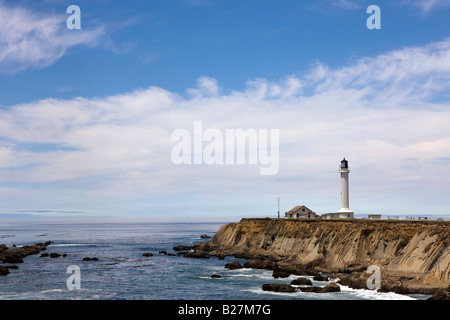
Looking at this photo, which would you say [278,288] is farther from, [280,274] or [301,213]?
[301,213]

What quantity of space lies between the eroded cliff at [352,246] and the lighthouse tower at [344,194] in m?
11.5

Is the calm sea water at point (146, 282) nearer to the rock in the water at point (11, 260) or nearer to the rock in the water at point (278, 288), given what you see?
the rock in the water at point (278, 288)

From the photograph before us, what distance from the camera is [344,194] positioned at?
279 ft

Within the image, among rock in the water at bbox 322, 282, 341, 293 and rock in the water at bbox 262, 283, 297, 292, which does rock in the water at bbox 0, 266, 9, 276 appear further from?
rock in the water at bbox 322, 282, 341, 293

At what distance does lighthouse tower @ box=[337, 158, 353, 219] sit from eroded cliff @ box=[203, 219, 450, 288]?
1154 centimetres

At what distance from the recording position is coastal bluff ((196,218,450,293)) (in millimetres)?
44156

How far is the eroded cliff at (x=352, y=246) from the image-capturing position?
44.7 meters

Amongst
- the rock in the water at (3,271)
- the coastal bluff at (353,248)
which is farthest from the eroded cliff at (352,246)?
the rock in the water at (3,271)

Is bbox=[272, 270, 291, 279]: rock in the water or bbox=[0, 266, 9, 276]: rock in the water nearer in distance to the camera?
bbox=[272, 270, 291, 279]: rock in the water

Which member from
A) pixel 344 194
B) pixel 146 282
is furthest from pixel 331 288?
pixel 344 194

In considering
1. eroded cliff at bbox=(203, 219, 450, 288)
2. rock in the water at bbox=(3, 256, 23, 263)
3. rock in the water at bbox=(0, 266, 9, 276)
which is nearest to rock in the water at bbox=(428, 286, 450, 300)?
eroded cliff at bbox=(203, 219, 450, 288)
